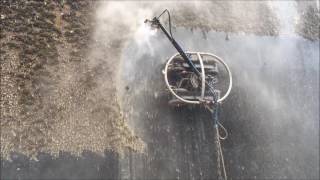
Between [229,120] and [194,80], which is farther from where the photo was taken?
[229,120]

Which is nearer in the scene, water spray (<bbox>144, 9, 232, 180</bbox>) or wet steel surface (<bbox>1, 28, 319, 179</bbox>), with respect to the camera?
wet steel surface (<bbox>1, 28, 319, 179</bbox>)

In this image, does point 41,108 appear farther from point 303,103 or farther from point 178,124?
point 303,103

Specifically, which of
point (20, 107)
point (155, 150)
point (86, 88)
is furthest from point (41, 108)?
point (155, 150)

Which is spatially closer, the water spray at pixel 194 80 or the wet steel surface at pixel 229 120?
the wet steel surface at pixel 229 120

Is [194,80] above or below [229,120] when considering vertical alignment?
above
